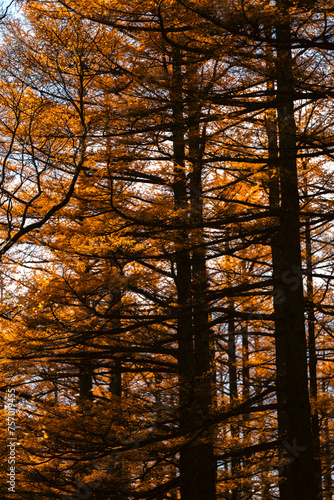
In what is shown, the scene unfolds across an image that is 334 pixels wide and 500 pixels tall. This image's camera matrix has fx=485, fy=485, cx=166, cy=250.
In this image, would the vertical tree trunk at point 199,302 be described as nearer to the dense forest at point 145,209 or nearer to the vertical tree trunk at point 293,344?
the dense forest at point 145,209

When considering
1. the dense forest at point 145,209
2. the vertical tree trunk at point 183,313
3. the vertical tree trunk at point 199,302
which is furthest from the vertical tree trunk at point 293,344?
the vertical tree trunk at point 183,313

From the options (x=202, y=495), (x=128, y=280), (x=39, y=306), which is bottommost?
(x=202, y=495)

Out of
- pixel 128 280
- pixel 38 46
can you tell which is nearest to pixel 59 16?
pixel 38 46

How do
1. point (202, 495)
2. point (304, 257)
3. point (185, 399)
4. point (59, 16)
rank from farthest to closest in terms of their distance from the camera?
point (304, 257)
point (202, 495)
point (185, 399)
point (59, 16)

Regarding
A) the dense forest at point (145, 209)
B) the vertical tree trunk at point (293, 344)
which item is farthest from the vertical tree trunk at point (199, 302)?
the vertical tree trunk at point (293, 344)

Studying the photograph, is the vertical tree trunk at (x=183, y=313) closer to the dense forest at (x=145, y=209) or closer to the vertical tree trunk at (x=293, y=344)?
the dense forest at (x=145, y=209)

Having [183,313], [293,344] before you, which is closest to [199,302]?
[183,313]

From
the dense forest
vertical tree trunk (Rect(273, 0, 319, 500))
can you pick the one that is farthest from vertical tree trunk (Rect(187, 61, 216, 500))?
vertical tree trunk (Rect(273, 0, 319, 500))

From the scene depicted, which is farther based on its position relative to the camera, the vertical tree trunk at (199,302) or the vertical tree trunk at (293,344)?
the vertical tree trunk at (199,302)

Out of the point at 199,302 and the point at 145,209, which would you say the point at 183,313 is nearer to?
the point at 199,302

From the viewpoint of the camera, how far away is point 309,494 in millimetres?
5805

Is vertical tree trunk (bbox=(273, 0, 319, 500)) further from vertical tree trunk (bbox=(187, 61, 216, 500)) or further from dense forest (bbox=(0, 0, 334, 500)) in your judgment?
vertical tree trunk (bbox=(187, 61, 216, 500))

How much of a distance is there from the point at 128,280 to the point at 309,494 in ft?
11.5

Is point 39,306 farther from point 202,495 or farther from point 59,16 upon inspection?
point 202,495
